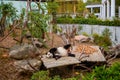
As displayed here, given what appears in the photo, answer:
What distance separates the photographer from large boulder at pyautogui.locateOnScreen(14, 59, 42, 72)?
8219 mm

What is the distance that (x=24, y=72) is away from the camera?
27.2 feet

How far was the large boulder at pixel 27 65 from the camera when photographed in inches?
324

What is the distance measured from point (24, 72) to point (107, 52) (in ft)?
10.9

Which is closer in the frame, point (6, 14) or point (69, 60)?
point (69, 60)

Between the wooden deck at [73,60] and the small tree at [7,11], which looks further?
the small tree at [7,11]

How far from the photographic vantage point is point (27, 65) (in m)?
8.27

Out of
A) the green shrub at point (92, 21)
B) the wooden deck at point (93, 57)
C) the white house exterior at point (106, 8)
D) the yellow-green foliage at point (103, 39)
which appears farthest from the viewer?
the white house exterior at point (106, 8)

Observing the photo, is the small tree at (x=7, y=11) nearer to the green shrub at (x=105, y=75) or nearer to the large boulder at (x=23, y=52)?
the large boulder at (x=23, y=52)

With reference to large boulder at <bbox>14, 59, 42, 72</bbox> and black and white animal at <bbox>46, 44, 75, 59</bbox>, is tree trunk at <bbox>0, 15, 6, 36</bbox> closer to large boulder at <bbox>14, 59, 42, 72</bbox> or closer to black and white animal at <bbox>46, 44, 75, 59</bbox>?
black and white animal at <bbox>46, 44, 75, 59</bbox>

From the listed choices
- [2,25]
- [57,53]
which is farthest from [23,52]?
[2,25]

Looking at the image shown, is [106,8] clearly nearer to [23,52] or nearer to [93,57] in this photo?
[93,57]

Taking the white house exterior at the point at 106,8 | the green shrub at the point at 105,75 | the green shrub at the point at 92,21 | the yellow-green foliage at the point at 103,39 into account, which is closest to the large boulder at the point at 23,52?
the green shrub at the point at 105,75

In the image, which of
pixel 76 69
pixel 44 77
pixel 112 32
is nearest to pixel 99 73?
pixel 44 77

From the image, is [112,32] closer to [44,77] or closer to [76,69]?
[76,69]
